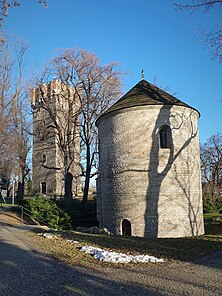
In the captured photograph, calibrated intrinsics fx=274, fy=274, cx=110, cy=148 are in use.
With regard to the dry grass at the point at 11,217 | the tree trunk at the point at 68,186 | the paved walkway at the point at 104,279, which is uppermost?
the tree trunk at the point at 68,186

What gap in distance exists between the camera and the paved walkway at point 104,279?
505 centimetres

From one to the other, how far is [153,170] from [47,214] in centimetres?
752

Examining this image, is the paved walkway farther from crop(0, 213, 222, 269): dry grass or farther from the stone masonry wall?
Answer: the stone masonry wall

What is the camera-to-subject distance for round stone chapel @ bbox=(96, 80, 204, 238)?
15414mm

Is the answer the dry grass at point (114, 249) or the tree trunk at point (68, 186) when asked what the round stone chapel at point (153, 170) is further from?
the tree trunk at point (68, 186)

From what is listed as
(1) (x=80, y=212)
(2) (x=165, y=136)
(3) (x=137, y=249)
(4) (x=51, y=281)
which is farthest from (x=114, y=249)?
(1) (x=80, y=212)

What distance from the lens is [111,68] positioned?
1024 inches

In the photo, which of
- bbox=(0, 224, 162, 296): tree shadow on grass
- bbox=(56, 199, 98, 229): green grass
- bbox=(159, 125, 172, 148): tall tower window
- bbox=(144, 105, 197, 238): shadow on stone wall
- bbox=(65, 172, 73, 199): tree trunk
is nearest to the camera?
bbox=(0, 224, 162, 296): tree shadow on grass

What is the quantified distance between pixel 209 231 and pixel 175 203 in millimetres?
5846

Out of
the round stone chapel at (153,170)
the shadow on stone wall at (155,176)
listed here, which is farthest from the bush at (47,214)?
the shadow on stone wall at (155,176)

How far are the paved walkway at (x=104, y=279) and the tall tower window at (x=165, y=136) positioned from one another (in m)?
9.21

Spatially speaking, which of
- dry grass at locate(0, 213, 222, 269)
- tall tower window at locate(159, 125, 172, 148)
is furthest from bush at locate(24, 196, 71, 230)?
tall tower window at locate(159, 125, 172, 148)

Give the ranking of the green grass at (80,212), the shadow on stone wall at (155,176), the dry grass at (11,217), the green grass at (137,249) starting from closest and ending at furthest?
the green grass at (137,249), the shadow on stone wall at (155,176), the dry grass at (11,217), the green grass at (80,212)

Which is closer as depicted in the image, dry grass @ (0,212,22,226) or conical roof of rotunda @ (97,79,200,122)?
conical roof of rotunda @ (97,79,200,122)
